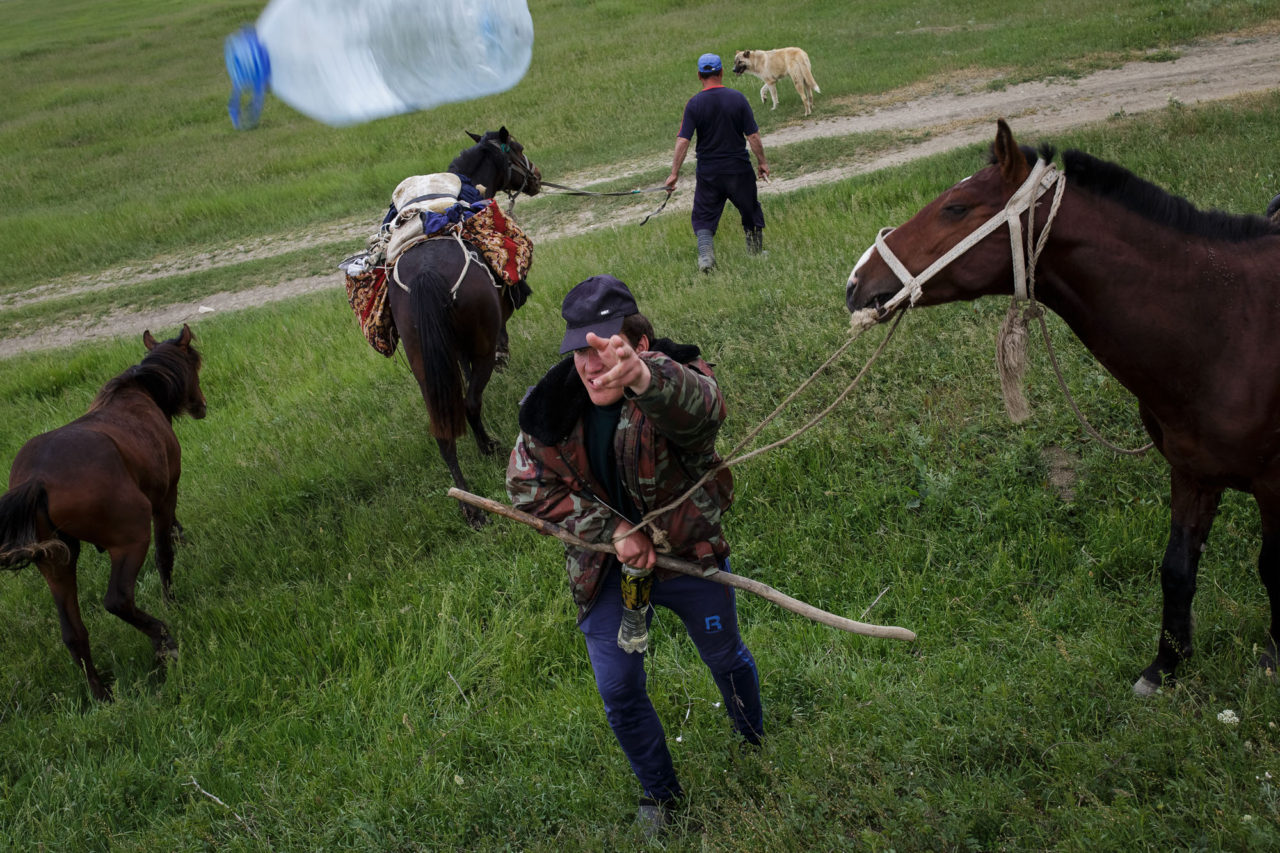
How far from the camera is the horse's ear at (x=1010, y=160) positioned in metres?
3.15

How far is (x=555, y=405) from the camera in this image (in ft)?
10.2

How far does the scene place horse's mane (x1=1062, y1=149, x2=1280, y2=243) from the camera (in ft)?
10.8

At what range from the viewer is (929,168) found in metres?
11.0

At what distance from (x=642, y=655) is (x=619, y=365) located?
1.25m

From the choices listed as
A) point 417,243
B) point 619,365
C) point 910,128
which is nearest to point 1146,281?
point 619,365

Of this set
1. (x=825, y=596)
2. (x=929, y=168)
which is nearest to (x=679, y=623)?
(x=825, y=596)

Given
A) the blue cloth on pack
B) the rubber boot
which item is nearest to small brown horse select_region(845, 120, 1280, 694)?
the blue cloth on pack

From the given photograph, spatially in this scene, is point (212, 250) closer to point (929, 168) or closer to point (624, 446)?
point (929, 168)

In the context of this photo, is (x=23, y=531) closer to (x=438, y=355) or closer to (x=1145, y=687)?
(x=438, y=355)

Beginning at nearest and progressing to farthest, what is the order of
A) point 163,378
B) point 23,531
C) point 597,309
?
point 597,309 < point 23,531 < point 163,378

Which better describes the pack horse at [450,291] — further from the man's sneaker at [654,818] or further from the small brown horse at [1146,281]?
the small brown horse at [1146,281]

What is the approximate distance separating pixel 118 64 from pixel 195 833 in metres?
37.3

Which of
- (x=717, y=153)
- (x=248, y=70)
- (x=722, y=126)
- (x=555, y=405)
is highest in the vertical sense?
(x=248, y=70)

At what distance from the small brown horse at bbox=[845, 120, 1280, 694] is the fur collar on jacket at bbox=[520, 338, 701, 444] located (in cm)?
109
